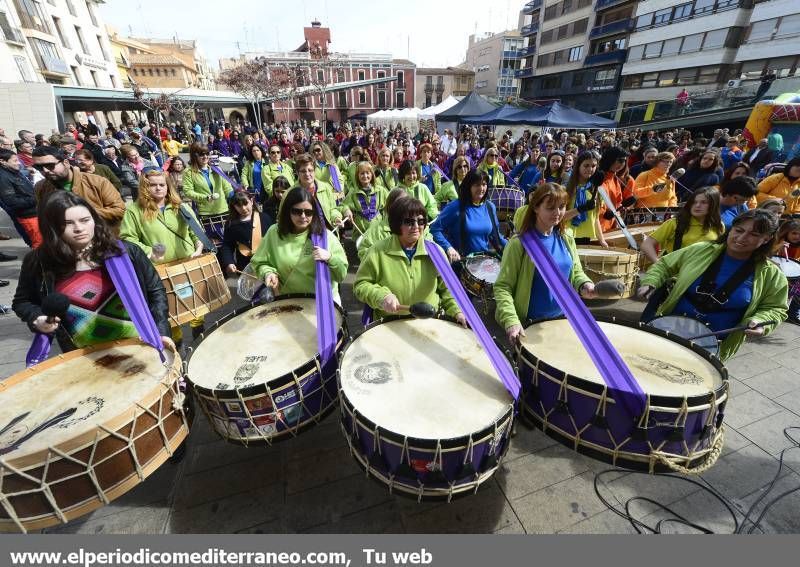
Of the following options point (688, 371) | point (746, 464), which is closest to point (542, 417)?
point (688, 371)

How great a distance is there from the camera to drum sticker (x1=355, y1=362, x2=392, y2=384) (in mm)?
2211

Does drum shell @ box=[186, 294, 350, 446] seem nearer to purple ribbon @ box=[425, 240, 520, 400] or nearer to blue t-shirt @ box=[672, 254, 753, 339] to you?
purple ribbon @ box=[425, 240, 520, 400]

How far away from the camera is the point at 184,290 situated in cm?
344

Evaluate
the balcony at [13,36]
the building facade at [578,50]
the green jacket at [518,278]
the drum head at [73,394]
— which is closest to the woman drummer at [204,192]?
the drum head at [73,394]

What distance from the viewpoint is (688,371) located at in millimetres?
2162

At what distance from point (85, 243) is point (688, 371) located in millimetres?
4001

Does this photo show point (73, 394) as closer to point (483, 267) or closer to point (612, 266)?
point (483, 267)

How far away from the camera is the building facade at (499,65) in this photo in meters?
59.2

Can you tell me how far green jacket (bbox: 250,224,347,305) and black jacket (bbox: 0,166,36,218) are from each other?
547 centimetres

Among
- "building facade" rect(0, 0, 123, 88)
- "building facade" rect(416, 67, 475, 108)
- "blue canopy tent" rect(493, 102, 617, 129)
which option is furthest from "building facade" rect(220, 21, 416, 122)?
"blue canopy tent" rect(493, 102, 617, 129)

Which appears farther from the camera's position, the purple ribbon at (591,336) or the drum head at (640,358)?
the drum head at (640,358)

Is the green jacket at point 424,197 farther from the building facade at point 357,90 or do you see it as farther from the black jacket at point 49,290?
the building facade at point 357,90

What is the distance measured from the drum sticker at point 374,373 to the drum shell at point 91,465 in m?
1.13

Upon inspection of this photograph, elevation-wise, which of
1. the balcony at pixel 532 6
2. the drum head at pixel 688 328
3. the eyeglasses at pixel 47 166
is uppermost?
the balcony at pixel 532 6
